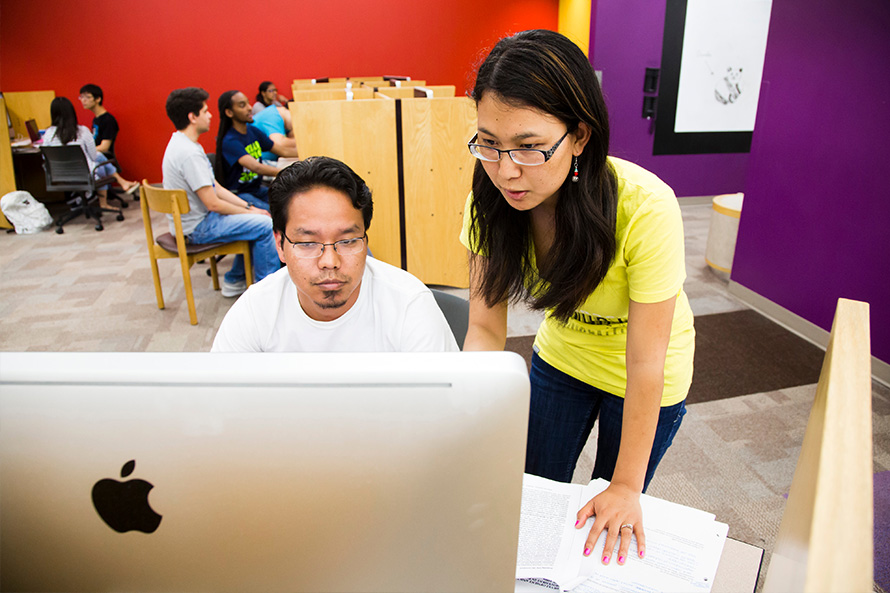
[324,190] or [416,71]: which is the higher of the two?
[416,71]

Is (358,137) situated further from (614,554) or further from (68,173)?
(68,173)

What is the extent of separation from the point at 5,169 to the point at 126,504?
684 cm

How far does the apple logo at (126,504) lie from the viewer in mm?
480

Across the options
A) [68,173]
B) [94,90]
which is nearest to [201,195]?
[68,173]

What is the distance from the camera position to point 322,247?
1.23m

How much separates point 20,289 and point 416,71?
5760 mm

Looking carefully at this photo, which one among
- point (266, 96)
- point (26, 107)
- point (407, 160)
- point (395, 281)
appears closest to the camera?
point (395, 281)

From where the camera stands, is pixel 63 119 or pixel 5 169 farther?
pixel 5 169

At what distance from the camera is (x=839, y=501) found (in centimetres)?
37

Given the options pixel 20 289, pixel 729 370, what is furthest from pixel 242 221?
pixel 729 370

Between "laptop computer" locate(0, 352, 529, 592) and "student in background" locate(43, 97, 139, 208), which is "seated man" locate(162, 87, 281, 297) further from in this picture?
"laptop computer" locate(0, 352, 529, 592)

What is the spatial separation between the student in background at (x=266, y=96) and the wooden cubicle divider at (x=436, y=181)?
13.5 feet

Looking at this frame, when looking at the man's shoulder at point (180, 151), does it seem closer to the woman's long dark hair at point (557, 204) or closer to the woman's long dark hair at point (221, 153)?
the woman's long dark hair at point (221, 153)

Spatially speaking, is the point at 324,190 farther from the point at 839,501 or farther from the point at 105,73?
the point at 105,73
